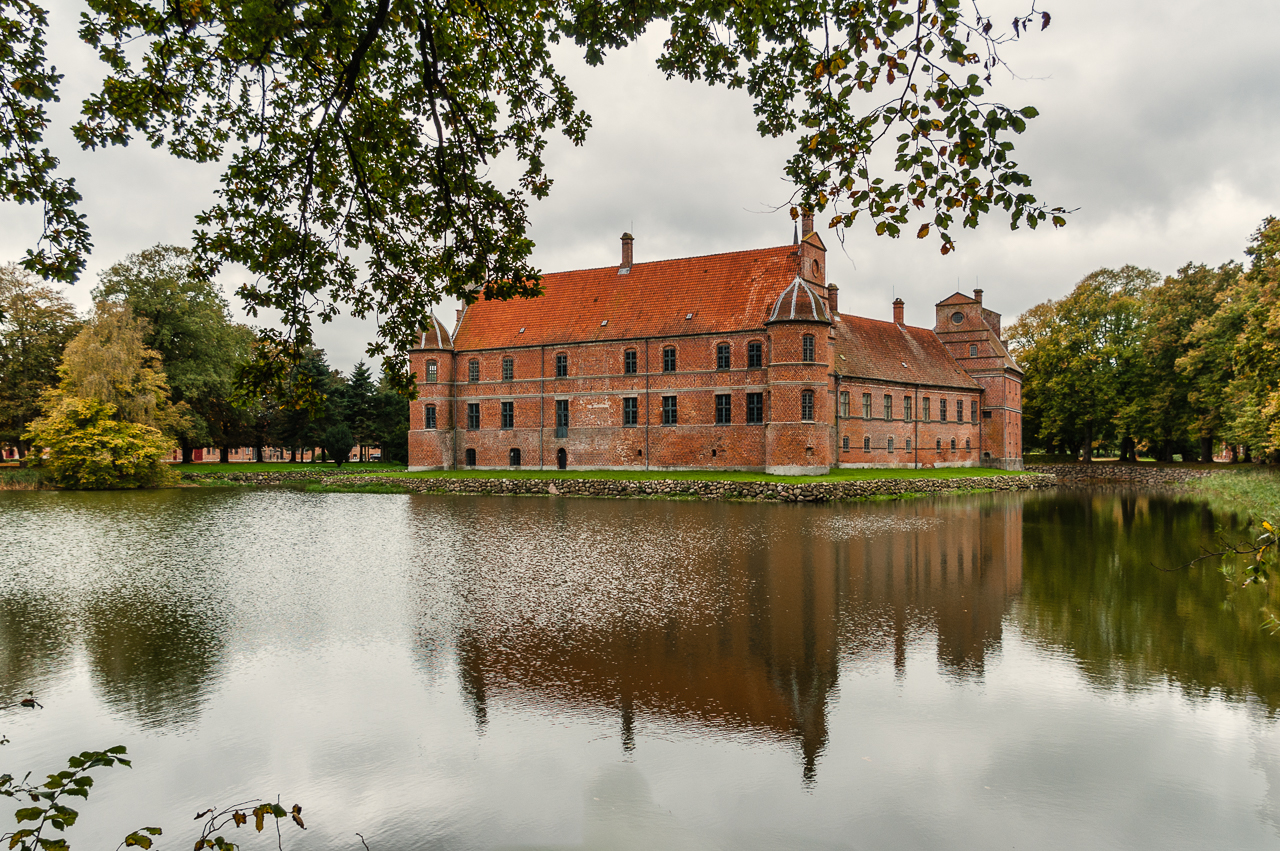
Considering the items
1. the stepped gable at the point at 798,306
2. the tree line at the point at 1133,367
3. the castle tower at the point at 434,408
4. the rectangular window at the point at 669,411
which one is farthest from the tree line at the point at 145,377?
the tree line at the point at 1133,367

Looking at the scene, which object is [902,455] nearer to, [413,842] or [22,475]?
[413,842]

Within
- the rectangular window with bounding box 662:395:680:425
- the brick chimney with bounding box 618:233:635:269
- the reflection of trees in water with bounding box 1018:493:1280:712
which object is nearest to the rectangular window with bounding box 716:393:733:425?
the rectangular window with bounding box 662:395:680:425

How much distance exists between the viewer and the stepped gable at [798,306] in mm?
33031

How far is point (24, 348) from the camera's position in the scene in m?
41.3

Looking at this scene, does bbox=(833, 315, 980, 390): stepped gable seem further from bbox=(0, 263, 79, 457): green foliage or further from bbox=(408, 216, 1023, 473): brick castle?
bbox=(0, 263, 79, 457): green foliage

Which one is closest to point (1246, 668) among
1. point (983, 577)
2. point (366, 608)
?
point (983, 577)

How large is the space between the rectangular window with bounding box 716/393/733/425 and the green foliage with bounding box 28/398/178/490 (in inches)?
1082

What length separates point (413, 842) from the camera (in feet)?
13.9

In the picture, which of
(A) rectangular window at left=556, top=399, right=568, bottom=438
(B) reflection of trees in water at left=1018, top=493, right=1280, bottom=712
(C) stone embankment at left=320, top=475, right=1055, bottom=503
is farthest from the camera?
(A) rectangular window at left=556, top=399, right=568, bottom=438

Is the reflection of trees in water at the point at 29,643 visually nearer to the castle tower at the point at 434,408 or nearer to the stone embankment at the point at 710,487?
the stone embankment at the point at 710,487

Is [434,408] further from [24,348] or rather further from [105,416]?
[24,348]

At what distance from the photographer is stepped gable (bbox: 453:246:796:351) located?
36.2m

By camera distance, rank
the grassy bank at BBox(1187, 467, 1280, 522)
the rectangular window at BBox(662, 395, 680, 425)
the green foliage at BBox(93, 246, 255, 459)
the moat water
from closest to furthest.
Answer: the moat water, the grassy bank at BBox(1187, 467, 1280, 522), the rectangular window at BBox(662, 395, 680, 425), the green foliage at BBox(93, 246, 255, 459)

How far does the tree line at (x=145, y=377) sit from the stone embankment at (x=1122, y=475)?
38.0 metres
